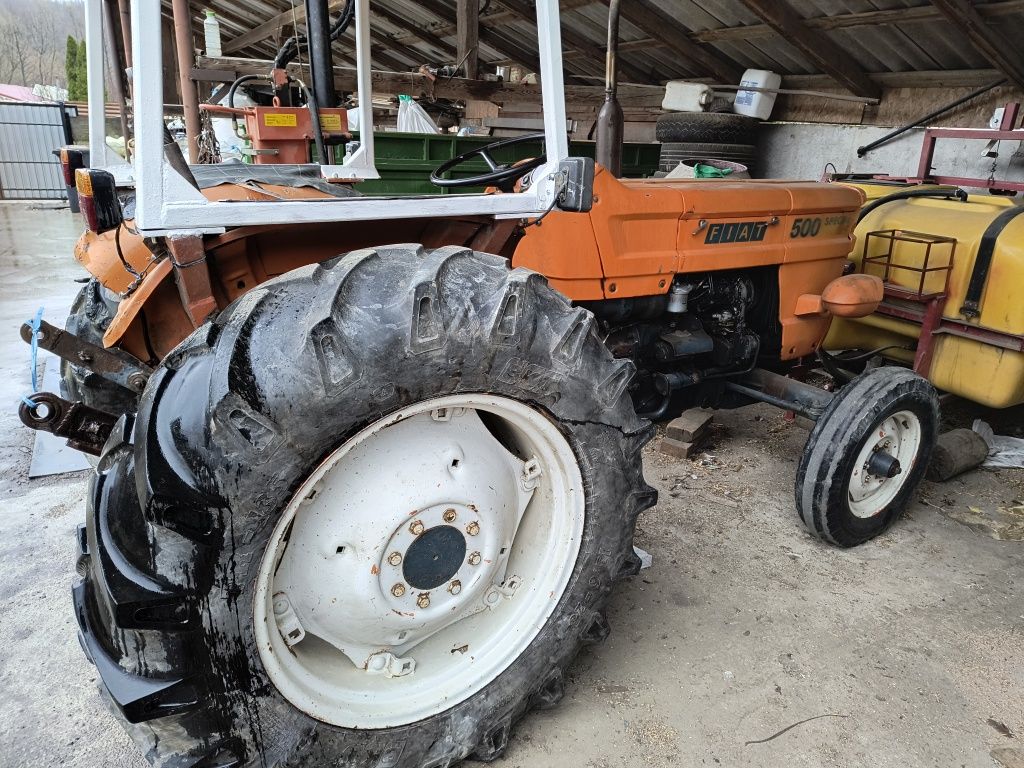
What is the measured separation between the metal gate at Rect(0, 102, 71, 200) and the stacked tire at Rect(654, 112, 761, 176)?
13.2 metres

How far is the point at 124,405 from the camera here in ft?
7.82

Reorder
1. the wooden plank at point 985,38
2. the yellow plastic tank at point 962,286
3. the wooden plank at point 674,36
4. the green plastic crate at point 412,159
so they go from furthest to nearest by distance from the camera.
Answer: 1. the wooden plank at point 674,36
2. the green plastic crate at point 412,159
3. the wooden plank at point 985,38
4. the yellow plastic tank at point 962,286

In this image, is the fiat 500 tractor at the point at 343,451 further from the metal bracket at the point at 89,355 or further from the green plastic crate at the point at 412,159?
the green plastic crate at the point at 412,159

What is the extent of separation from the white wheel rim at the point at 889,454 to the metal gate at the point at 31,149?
16234 mm

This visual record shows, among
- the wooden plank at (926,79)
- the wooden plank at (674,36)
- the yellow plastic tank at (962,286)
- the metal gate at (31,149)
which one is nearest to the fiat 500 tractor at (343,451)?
the yellow plastic tank at (962,286)

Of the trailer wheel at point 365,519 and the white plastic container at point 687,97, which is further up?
the white plastic container at point 687,97

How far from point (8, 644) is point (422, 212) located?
5.91ft

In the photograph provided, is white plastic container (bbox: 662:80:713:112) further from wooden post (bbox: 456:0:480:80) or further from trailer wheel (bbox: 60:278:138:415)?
trailer wheel (bbox: 60:278:138:415)

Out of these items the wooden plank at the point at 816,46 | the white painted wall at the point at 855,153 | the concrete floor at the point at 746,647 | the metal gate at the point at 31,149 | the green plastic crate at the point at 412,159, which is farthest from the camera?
the metal gate at the point at 31,149

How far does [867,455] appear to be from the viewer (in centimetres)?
276

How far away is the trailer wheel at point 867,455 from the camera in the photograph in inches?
104

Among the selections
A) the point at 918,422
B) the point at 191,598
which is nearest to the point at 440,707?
the point at 191,598

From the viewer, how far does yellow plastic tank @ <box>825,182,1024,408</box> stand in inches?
121

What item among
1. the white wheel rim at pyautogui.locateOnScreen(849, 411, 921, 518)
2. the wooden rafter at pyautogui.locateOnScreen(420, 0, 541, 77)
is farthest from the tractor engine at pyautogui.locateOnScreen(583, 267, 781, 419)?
the wooden rafter at pyautogui.locateOnScreen(420, 0, 541, 77)
